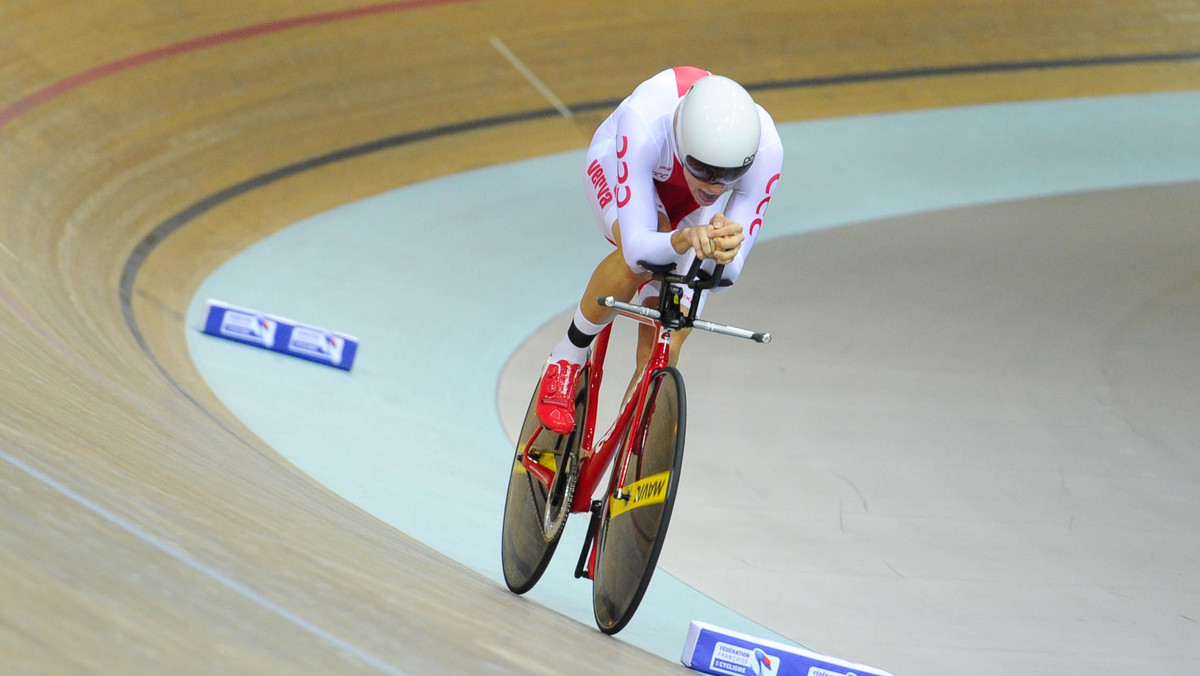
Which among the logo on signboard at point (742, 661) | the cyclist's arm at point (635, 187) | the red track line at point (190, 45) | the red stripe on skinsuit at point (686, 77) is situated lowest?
the logo on signboard at point (742, 661)

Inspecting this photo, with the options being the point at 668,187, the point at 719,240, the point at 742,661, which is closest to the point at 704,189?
the point at 719,240

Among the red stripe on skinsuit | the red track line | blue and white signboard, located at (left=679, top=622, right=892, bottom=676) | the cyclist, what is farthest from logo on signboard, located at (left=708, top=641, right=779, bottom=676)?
the red track line

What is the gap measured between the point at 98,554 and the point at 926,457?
133 inches

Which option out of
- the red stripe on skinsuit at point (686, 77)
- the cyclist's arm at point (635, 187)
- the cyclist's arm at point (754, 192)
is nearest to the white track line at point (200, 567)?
the cyclist's arm at point (635, 187)

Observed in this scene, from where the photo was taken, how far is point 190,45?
242 inches

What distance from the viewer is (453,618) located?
1.74m

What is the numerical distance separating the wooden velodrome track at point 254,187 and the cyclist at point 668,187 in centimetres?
57

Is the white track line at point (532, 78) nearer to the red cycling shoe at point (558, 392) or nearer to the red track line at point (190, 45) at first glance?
the red track line at point (190, 45)

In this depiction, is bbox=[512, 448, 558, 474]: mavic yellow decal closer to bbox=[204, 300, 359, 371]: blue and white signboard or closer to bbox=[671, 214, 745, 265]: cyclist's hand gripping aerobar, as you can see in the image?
bbox=[671, 214, 745, 265]: cyclist's hand gripping aerobar

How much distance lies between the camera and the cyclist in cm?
212

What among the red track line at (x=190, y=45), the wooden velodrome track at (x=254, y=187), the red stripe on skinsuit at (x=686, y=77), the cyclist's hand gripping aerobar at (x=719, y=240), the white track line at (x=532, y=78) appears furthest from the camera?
the white track line at (x=532, y=78)

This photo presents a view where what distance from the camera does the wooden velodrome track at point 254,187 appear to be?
1254 millimetres

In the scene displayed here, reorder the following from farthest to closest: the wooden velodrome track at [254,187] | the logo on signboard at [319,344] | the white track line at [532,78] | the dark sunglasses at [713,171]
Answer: the white track line at [532,78], the logo on signboard at [319,344], the dark sunglasses at [713,171], the wooden velodrome track at [254,187]

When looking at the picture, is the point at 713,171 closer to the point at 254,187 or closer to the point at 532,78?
the point at 254,187
